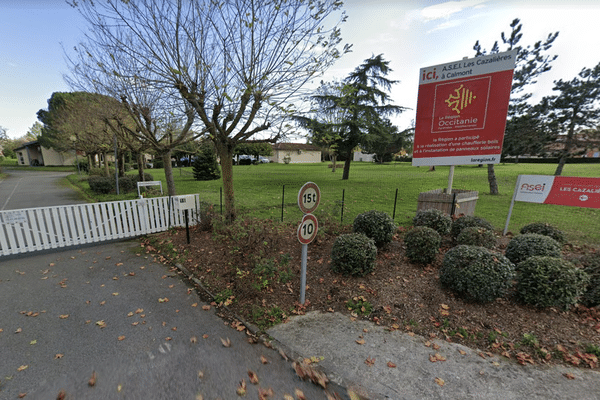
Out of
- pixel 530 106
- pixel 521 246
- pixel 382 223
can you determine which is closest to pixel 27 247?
pixel 382 223

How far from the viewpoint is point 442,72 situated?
632 cm

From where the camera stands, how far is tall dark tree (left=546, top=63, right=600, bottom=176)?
466 inches

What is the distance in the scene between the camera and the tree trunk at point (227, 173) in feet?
21.0

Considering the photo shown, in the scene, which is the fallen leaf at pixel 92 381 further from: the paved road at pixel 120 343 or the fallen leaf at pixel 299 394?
the fallen leaf at pixel 299 394

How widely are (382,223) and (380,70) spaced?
1706cm

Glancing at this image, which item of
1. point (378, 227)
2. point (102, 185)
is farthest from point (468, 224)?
point (102, 185)

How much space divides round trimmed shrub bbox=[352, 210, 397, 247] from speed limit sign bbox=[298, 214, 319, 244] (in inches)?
82.1

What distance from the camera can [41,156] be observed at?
41.8 m

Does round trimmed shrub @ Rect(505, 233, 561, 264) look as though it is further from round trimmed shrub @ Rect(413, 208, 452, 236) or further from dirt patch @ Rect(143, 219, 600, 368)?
round trimmed shrub @ Rect(413, 208, 452, 236)

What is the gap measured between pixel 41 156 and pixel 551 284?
60.8m

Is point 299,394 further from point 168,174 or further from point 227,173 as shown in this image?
point 168,174

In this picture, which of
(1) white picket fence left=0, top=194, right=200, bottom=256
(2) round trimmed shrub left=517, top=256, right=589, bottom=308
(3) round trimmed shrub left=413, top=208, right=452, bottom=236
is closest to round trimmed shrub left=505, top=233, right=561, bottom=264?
(2) round trimmed shrub left=517, top=256, right=589, bottom=308

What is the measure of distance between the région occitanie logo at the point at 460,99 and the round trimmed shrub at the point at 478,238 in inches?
126

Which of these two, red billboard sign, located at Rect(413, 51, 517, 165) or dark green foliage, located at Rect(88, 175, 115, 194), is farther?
dark green foliage, located at Rect(88, 175, 115, 194)
